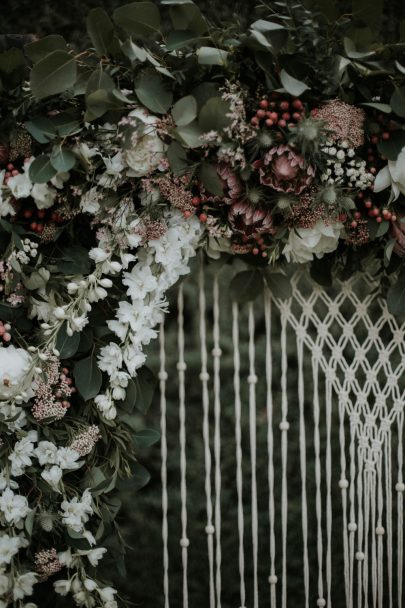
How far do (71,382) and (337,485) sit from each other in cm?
72

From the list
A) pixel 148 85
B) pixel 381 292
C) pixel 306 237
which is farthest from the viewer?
pixel 381 292

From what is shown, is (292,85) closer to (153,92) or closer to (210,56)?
(210,56)

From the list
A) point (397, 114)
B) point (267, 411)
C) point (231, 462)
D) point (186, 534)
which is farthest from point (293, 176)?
point (186, 534)

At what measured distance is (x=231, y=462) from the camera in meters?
1.82

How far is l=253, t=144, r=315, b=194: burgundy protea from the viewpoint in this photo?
4.87 feet

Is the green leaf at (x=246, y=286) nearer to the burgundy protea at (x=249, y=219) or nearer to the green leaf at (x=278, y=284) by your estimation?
the green leaf at (x=278, y=284)

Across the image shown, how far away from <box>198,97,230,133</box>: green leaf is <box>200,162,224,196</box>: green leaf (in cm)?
8

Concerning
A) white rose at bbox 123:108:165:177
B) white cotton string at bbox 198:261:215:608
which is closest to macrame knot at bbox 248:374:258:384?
white cotton string at bbox 198:261:215:608

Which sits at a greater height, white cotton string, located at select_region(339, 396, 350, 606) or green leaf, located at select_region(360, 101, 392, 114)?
green leaf, located at select_region(360, 101, 392, 114)

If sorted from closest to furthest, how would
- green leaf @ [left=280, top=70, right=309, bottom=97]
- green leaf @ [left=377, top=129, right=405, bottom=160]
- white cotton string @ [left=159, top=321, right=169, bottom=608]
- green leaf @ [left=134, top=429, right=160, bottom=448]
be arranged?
green leaf @ [left=280, top=70, right=309, bottom=97]
green leaf @ [left=377, top=129, right=405, bottom=160]
green leaf @ [left=134, top=429, right=160, bottom=448]
white cotton string @ [left=159, top=321, right=169, bottom=608]

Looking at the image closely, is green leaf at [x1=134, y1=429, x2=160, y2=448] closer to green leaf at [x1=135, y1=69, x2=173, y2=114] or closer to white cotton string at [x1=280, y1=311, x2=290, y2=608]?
white cotton string at [x1=280, y1=311, x2=290, y2=608]

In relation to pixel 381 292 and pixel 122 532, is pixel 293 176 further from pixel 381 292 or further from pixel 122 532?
pixel 122 532

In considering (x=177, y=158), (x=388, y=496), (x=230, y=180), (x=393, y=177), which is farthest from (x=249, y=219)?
(x=388, y=496)

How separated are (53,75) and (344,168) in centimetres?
65
